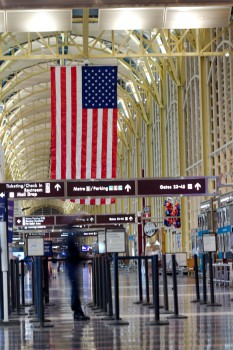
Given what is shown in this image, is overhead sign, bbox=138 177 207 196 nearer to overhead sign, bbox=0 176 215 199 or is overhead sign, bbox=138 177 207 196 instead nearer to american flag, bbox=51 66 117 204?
overhead sign, bbox=0 176 215 199

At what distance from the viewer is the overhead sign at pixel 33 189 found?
26.8 meters

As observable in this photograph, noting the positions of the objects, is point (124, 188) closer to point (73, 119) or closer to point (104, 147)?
point (104, 147)

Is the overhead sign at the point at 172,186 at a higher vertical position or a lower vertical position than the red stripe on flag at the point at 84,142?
lower

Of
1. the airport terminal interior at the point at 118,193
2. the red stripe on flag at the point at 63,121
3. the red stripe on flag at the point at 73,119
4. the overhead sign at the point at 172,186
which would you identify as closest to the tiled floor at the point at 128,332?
the airport terminal interior at the point at 118,193

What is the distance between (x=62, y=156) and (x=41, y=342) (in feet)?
42.6

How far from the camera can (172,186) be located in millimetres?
26375

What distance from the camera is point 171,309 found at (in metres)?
18.3

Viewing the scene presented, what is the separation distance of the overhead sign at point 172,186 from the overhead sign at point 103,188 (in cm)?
37

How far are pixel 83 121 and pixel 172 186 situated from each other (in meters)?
3.45

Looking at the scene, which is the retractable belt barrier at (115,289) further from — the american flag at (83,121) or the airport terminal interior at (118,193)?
the american flag at (83,121)

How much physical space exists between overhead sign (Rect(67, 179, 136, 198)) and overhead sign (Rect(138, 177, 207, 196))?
1.21 feet

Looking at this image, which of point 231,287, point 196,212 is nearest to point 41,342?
point 231,287

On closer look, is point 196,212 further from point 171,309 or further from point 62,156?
point 171,309

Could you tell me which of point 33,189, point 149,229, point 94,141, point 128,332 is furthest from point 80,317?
point 149,229
